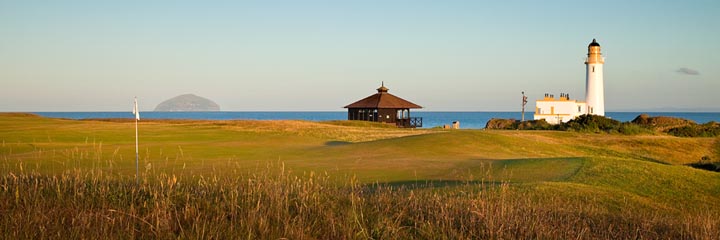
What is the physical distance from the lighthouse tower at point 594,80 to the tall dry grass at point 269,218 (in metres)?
66.6

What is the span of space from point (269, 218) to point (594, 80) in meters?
71.2

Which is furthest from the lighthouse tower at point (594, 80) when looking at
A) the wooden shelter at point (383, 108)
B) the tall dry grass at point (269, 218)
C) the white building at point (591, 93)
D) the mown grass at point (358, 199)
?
the tall dry grass at point (269, 218)

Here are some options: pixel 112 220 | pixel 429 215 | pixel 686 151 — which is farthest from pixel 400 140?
pixel 112 220

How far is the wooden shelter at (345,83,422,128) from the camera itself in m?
69.1

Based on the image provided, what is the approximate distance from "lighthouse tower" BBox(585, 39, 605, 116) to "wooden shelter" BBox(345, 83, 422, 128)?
19870 mm

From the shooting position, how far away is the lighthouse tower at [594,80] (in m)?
73.6

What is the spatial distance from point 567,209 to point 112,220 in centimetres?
707

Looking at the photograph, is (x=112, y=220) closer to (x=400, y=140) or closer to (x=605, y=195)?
(x=605, y=195)

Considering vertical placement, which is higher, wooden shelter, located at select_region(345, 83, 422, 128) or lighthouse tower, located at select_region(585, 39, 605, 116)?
A: lighthouse tower, located at select_region(585, 39, 605, 116)

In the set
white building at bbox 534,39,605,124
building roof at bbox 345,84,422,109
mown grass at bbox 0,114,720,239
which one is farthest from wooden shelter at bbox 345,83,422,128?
mown grass at bbox 0,114,720,239

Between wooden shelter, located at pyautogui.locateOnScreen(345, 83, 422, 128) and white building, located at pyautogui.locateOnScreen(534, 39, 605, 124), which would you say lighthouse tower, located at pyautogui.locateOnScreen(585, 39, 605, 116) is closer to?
white building, located at pyautogui.locateOnScreen(534, 39, 605, 124)

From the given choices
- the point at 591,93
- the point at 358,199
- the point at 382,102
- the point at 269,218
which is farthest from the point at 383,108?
the point at 269,218

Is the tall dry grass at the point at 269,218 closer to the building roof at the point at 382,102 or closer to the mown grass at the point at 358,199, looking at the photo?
the mown grass at the point at 358,199

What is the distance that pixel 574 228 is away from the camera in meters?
9.23
